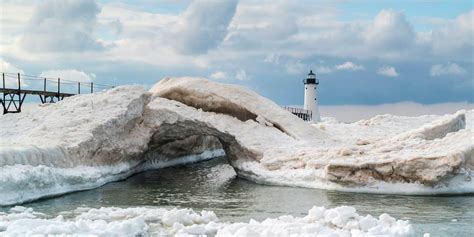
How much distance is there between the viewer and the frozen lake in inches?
651

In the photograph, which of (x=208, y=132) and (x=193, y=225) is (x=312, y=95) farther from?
(x=193, y=225)

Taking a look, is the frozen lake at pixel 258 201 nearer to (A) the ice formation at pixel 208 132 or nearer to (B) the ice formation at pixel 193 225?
(A) the ice formation at pixel 208 132

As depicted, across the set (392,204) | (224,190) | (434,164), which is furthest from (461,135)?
(224,190)

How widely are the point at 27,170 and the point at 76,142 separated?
4168 mm

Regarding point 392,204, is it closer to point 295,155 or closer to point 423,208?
point 423,208

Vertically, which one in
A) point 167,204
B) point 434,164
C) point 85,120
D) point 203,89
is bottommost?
point 167,204

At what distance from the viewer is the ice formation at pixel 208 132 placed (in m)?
20.9

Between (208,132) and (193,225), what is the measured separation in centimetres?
1462

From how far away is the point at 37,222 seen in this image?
13500mm

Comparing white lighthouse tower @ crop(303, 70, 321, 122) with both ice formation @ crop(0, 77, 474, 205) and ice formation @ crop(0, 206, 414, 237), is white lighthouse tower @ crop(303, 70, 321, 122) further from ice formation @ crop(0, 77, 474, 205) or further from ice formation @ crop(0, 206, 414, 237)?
ice formation @ crop(0, 206, 414, 237)

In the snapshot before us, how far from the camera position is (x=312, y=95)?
68188 mm

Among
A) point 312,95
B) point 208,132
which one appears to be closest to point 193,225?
point 208,132

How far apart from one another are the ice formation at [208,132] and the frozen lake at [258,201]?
72 centimetres

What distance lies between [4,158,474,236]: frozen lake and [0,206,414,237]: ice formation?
136cm
